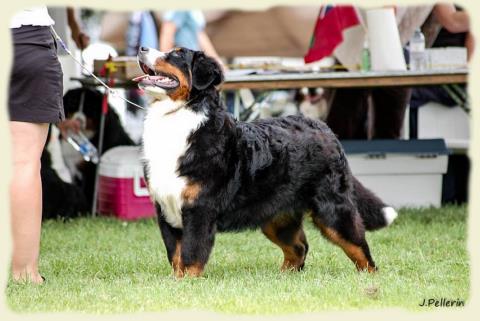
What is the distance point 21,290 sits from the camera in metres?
4.57

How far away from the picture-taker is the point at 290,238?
5.34 meters

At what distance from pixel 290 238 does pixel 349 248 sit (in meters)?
0.36

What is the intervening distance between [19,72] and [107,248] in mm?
2029

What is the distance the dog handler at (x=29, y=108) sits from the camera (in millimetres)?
4672

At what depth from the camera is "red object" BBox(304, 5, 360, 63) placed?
8453 mm

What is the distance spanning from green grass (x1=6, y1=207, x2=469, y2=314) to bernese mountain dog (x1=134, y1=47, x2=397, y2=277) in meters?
0.27

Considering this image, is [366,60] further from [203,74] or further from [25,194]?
[25,194]

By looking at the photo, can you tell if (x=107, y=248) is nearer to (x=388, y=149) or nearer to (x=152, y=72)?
(x=152, y=72)

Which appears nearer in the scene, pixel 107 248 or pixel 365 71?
pixel 107 248

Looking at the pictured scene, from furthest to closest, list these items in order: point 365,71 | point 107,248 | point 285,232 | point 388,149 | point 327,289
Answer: point 388,149, point 365,71, point 107,248, point 285,232, point 327,289

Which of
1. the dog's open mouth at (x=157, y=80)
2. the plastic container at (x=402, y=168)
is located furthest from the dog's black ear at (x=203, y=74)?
the plastic container at (x=402, y=168)

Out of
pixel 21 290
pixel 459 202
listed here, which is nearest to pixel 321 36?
pixel 459 202

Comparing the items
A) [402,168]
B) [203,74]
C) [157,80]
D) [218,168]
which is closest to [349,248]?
[218,168]

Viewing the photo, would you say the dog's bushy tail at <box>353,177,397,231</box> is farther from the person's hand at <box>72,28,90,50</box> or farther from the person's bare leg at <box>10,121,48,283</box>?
the person's hand at <box>72,28,90,50</box>
